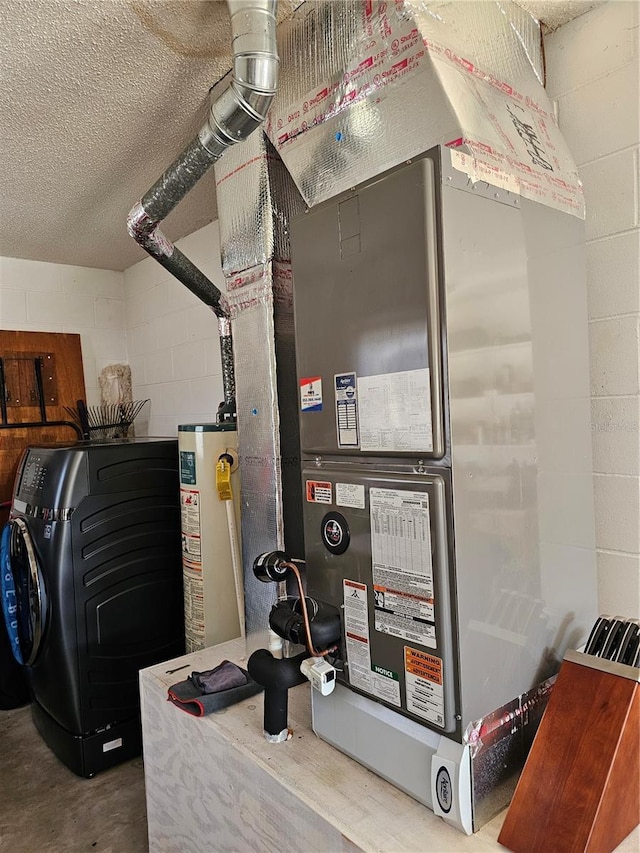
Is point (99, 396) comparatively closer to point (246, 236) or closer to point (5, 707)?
point (5, 707)

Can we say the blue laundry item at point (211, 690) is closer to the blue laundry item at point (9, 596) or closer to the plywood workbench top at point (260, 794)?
the plywood workbench top at point (260, 794)

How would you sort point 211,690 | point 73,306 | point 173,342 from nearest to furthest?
point 211,690
point 173,342
point 73,306

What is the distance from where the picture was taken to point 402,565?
113 centimetres

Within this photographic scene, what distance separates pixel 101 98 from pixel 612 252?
1.64m

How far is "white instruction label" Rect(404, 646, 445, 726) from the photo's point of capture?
1075mm

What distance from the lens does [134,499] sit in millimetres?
2471

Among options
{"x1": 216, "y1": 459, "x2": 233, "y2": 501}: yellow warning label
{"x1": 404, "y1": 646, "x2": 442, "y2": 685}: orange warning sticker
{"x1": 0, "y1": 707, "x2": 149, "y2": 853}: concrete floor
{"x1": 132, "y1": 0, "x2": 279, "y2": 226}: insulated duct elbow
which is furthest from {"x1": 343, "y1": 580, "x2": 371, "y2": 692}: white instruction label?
{"x1": 0, "y1": 707, "x2": 149, "y2": 853}: concrete floor

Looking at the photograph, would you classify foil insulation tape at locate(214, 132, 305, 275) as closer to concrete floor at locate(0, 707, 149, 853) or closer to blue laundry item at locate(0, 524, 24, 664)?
blue laundry item at locate(0, 524, 24, 664)

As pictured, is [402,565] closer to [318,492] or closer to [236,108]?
[318,492]

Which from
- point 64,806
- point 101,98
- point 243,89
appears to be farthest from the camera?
point 64,806

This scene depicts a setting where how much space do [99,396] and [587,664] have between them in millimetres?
3315

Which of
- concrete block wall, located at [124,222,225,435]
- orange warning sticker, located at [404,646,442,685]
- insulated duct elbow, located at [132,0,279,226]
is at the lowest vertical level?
orange warning sticker, located at [404,646,442,685]

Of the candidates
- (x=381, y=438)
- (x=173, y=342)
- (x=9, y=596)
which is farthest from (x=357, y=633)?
(x=173, y=342)

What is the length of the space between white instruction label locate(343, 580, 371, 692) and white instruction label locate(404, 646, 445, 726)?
11 centimetres
